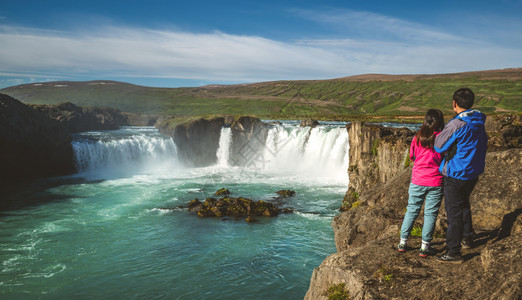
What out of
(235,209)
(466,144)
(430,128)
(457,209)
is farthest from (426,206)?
(235,209)

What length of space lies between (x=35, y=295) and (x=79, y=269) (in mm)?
2330

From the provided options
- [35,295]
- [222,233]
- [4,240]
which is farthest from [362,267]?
[4,240]

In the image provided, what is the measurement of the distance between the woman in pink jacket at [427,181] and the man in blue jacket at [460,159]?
0.29m

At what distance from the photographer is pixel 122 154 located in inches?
1788

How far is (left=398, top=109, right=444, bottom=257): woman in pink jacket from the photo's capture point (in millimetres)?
6348

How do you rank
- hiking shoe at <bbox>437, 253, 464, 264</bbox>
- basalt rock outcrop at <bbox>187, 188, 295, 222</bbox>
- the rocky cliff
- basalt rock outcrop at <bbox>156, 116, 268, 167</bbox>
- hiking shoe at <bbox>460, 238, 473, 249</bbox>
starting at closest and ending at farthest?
the rocky cliff < hiking shoe at <bbox>437, 253, 464, 264</bbox> < hiking shoe at <bbox>460, 238, 473, 249</bbox> < basalt rock outcrop at <bbox>187, 188, 295, 222</bbox> < basalt rock outcrop at <bbox>156, 116, 268, 167</bbox>

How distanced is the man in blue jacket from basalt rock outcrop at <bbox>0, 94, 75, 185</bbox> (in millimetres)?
42453

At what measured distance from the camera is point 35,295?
13.6m

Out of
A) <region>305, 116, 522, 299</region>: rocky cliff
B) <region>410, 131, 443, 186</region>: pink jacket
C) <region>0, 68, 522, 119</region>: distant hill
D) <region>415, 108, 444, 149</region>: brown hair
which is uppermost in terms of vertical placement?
<region>0, 68, 522, 119</region>: distant hill

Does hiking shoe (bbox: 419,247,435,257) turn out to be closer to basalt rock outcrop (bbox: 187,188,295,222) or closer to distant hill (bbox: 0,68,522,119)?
basalt rock outcrop (bbox: 187,188,295,222)

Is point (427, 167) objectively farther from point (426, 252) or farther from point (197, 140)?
point (197, 140)

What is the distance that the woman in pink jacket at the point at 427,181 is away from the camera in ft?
20.8

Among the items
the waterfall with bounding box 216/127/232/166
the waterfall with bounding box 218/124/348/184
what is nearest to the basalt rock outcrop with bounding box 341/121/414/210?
the waterfall with bounding box 218/124/348/184

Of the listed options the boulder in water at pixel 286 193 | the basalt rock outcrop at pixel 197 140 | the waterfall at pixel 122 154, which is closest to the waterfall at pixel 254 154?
the waterfall at pixel 122 154
